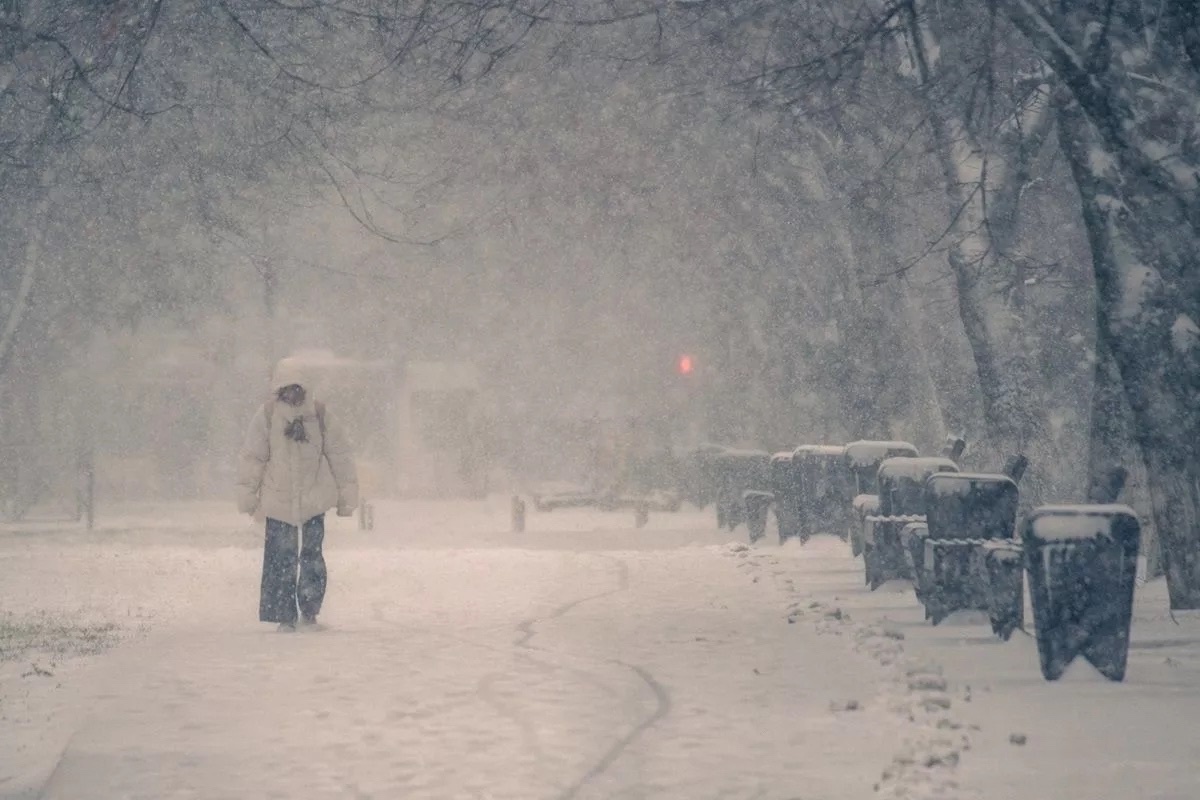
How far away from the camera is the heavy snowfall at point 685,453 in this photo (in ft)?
26.0

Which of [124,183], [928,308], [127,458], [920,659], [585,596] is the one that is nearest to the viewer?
[920,659]

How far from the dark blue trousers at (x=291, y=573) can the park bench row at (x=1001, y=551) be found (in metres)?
4.33

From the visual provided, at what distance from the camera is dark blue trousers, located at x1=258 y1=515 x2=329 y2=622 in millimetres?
12461

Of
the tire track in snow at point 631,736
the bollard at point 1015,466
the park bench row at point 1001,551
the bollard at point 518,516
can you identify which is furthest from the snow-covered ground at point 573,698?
the bollard at point 518,516

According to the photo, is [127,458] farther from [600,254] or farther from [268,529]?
[268,529]

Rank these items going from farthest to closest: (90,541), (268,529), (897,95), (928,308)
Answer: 1. (928,308)
2. (90,541)
3. (897,95)
4. (268,529)

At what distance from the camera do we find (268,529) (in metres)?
12.6

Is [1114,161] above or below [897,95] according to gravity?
below

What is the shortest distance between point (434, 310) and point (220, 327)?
20.5 ft

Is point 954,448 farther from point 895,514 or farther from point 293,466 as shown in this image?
point 293,466

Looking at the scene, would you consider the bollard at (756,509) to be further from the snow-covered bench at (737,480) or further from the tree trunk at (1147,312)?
the tree trunk at (1147,312)

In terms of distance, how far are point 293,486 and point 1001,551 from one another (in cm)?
501

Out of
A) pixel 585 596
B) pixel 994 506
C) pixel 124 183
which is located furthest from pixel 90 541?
pixel 994 506

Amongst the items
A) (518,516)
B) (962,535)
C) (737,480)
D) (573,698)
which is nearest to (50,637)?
(573,698)
